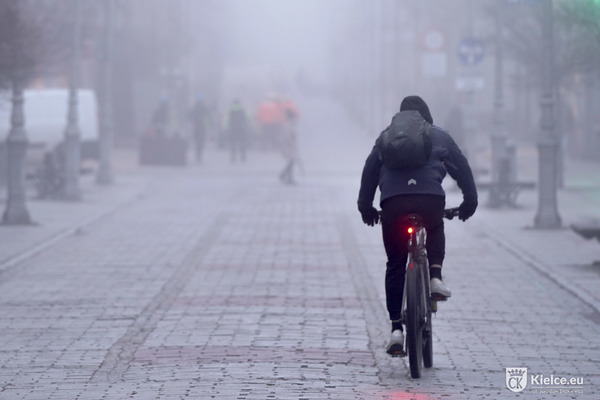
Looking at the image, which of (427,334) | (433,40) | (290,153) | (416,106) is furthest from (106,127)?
(427,334)

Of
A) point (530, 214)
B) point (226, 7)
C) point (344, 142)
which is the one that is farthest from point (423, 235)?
point (226, 7)

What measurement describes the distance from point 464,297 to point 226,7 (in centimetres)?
9586

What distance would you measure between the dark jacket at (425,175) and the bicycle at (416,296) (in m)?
0.17

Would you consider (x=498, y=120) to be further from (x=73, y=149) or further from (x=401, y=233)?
(x=401, y=233)

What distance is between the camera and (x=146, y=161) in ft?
117

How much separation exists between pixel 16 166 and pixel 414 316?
11.7 meters

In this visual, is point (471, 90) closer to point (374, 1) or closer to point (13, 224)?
point (13, 224)

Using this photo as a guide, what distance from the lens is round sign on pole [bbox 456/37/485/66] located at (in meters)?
26.3

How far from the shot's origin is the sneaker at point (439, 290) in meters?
7.73

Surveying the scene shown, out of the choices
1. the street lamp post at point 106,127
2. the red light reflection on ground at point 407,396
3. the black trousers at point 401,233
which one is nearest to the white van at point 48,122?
the street lamp post at point 106,127

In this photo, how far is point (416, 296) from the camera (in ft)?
24.8

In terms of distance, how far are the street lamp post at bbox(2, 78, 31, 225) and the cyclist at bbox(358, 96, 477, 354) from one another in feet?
36.3

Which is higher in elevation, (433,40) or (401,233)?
(433,40)

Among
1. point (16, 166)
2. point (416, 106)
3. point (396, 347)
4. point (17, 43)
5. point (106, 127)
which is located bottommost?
point (396, 347)
